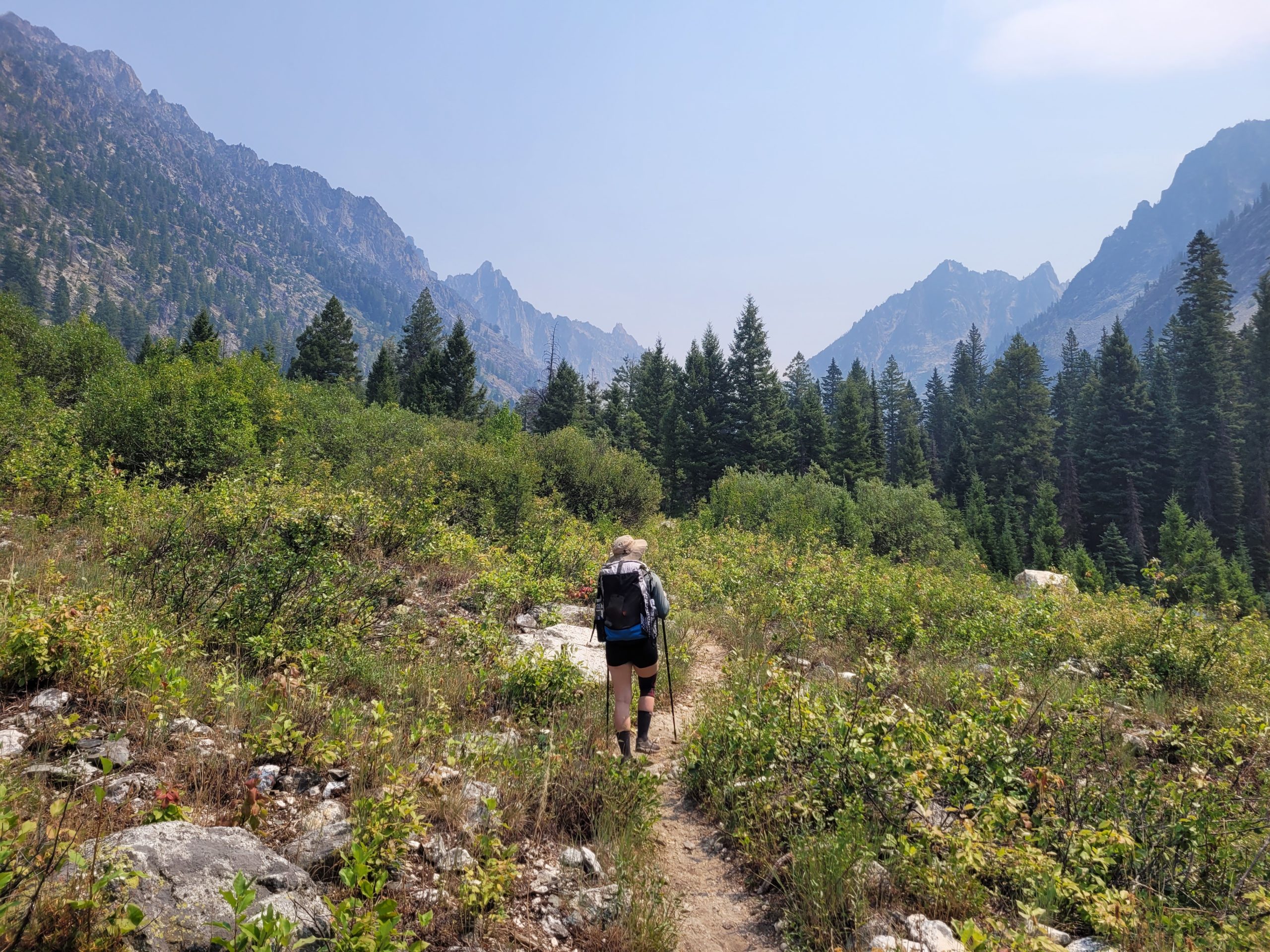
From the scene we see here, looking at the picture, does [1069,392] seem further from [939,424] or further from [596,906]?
[596,906]

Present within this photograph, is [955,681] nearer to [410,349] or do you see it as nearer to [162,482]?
[162,482]

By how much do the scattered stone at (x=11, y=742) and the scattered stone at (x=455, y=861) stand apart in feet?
7.38

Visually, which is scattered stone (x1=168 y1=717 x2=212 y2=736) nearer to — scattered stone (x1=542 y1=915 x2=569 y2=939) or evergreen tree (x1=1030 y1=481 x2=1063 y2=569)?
scattered stone (x1=542 y1=915 x2=569 y2=939)

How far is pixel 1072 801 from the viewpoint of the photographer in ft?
13.3

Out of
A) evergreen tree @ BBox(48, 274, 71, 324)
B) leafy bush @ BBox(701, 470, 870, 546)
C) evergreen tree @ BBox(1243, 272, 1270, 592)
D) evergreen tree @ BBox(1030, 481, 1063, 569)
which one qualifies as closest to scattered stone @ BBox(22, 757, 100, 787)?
leafy bush @ BBox(701, 470, 870, 546)

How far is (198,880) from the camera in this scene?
2348 millimetres

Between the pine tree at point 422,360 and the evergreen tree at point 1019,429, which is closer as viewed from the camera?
the pine tree at point 422,360

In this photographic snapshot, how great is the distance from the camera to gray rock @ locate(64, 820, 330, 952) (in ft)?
7.02

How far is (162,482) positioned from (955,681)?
14.3 m

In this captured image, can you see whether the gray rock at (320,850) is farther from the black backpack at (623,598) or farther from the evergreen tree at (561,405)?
the evergreen tree at (561,405)

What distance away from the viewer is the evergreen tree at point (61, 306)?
4311 inches

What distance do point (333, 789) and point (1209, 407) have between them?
2371 inches

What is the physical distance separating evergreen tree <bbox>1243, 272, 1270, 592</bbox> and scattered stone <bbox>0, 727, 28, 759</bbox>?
58.4 m

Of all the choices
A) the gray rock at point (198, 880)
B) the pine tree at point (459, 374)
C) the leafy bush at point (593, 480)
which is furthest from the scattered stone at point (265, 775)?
the pine tree at point (459, 374)
